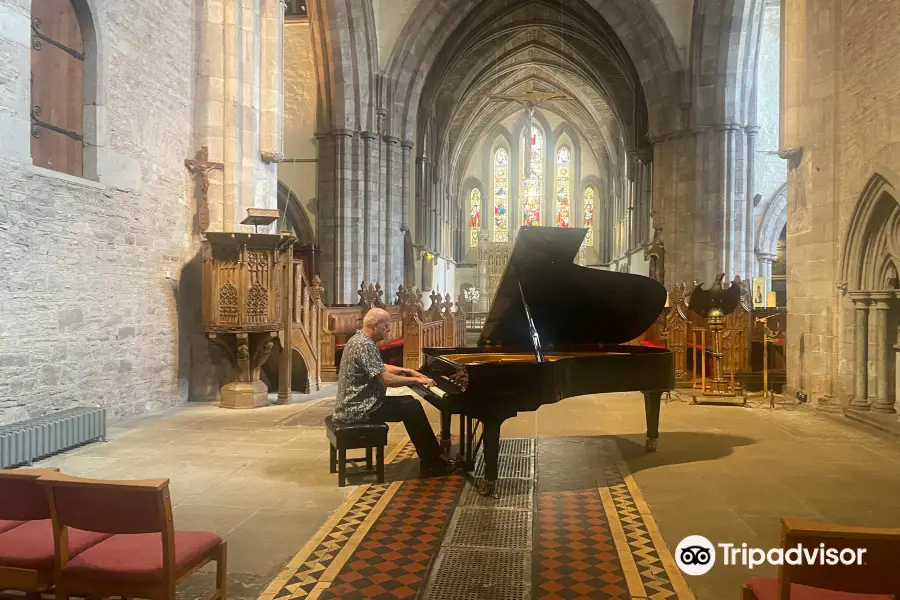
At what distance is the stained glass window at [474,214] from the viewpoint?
127 ft

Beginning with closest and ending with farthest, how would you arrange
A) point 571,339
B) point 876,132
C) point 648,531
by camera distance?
point 648,531 → point 571,339 → point 876,132

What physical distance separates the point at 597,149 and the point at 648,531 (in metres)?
34.9

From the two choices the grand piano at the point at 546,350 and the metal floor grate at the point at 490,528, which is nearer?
the metal floor grate at the point at 490,528

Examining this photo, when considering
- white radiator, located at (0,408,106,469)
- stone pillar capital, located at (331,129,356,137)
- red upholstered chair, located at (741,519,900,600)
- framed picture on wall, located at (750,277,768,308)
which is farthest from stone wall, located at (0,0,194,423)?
framed picture on wall, located at (750,277,768,308)

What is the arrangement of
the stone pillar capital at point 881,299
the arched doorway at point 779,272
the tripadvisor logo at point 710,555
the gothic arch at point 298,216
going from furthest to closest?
1. the arched doorway at point 779,272
2. the gothic arch at point 298,216
3. the stone pillar capital at point 881,299
4. the tripadvisor logo at point 710,555

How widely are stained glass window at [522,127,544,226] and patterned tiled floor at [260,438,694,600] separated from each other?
112ft

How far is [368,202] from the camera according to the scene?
16547 millimetres

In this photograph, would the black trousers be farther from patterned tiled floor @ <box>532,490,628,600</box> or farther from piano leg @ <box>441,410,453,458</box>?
patterned tiled floor @ <box>532,490,628,600</box>

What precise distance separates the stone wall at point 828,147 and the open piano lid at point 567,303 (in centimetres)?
366

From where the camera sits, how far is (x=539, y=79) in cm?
3142

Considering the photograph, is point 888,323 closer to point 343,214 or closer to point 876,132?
point 876,132

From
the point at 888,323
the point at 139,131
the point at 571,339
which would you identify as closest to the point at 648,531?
the point at 571,339

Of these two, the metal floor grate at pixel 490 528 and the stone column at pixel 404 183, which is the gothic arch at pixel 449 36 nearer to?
the stone column at pixel 404 183

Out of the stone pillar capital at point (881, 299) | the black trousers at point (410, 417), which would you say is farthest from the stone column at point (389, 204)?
the black trousers at point (410, 417)
